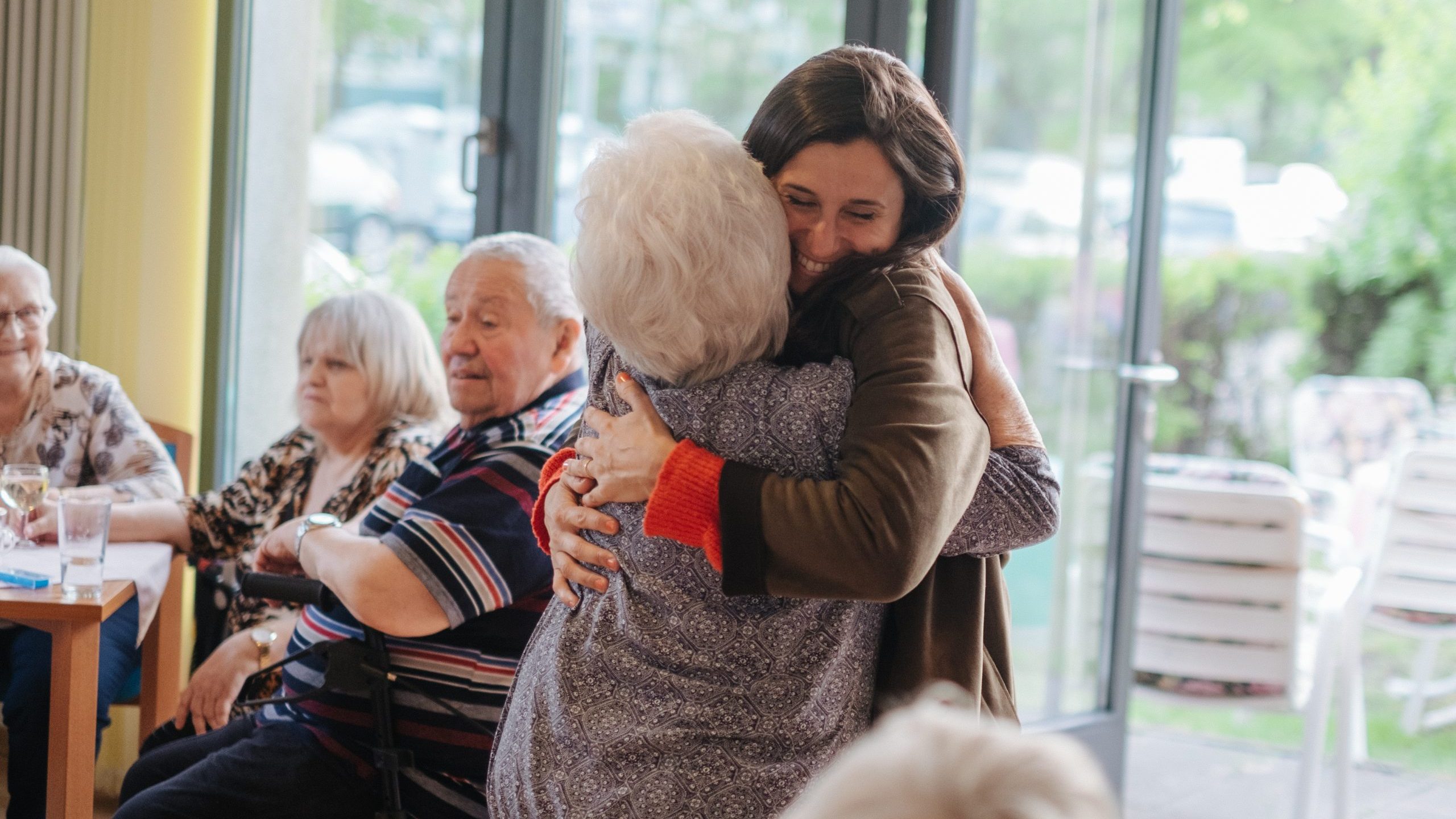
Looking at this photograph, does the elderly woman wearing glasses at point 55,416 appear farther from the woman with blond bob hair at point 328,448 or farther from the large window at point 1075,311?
the large window at point 1075,311

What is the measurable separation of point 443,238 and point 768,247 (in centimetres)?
319

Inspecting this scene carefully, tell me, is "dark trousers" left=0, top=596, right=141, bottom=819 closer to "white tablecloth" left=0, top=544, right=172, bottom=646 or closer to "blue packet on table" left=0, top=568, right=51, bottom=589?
"white tablecloth" left=0, top=544, right=172, bottom=646

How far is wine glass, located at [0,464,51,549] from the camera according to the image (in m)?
2.15

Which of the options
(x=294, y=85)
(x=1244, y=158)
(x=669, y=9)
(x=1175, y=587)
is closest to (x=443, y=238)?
(x=294, y=85)

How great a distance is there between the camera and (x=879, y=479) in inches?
43.9

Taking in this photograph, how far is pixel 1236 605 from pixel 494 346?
232 cm

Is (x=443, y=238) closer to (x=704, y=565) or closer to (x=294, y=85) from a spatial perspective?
(x=294, y=85)

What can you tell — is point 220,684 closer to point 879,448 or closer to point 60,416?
point 60,416

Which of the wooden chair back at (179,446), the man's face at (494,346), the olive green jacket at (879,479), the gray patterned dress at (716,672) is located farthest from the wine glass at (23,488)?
the olive green jacket at (879,479)

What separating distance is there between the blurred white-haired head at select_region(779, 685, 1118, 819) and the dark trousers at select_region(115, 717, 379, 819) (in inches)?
57.8

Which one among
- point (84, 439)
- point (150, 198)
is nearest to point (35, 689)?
point (84, 439)

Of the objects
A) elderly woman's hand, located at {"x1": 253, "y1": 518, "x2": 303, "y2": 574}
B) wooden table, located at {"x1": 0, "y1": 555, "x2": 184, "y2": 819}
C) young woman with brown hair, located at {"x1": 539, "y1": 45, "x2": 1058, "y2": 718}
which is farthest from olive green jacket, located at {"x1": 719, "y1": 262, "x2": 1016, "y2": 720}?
wooden table, located at {"x1": 0, "y1": 555, "x2": 184, "y2": 819}

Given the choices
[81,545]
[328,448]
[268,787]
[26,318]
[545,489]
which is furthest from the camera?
[26,318]

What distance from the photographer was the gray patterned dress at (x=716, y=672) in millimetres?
1206
